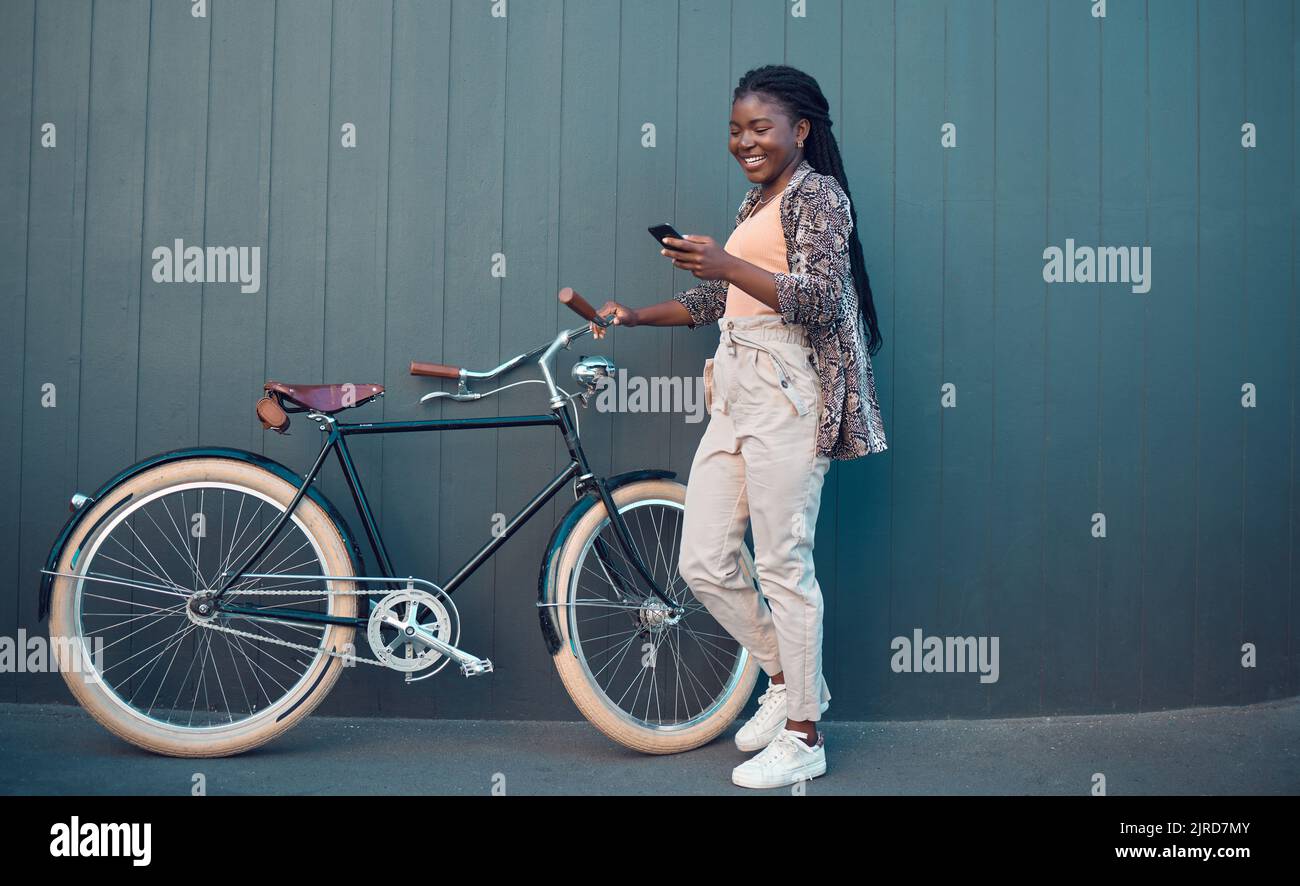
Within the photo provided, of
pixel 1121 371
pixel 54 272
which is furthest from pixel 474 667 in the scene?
pixel 1121 371

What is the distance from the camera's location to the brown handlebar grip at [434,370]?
2.86 metres

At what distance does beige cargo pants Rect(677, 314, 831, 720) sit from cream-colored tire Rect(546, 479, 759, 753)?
6.1 inches

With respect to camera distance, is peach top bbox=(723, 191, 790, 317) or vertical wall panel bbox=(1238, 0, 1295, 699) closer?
peach top bbox=(723, 191, 790, 317)

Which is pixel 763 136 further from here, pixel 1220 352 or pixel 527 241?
pixel 1220 352

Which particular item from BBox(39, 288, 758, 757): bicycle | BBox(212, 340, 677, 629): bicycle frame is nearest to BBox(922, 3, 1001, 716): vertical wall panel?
BBox(39, 288, 758, 757): bicycle

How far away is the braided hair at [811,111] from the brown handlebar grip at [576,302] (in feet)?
2.13

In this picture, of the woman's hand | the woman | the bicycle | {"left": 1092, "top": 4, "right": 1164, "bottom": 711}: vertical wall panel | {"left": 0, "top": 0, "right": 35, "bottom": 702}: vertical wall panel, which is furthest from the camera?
{"left": 1092, "top": 4, "right": 1164, "bottom": 711}: vertical wall panel

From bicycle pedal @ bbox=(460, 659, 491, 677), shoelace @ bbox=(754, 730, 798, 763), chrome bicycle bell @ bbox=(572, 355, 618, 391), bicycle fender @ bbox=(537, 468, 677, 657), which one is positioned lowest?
shoelace @ bbox=(754, 730, 798, 763)

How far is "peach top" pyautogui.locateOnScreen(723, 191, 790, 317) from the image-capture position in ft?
8.35

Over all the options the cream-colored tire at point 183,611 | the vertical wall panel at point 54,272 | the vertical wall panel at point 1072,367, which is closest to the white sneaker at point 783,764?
the vertical wall panel at point 1072,367

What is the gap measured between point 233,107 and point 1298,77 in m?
3.33

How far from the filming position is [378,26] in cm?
311

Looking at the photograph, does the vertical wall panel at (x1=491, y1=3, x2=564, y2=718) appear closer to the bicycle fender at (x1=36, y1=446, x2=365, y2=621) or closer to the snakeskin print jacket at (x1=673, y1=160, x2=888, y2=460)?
the bicycle fender at (x1=36, y1=446, x2=365, y2=621)

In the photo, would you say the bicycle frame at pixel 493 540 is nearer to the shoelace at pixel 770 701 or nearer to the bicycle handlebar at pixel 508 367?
the bicycle handlebar at pixel 508 367
